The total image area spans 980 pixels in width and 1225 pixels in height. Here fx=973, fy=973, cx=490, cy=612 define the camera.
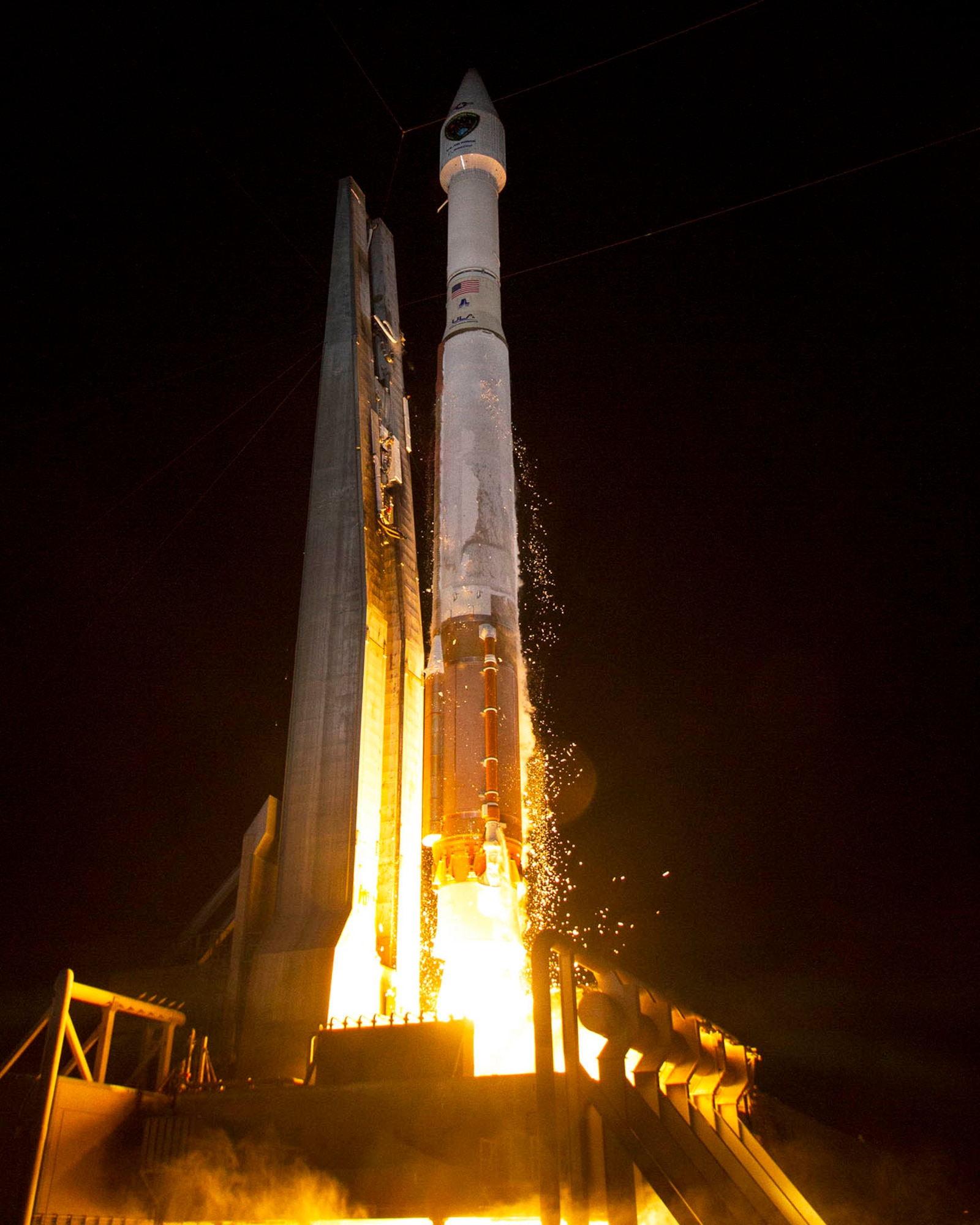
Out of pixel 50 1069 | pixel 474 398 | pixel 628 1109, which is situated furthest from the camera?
pixel 474 398

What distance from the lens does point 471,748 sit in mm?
14008

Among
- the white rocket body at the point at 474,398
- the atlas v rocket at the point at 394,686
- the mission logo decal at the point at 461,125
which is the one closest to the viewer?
the atlas v rocket at the point at 394,686

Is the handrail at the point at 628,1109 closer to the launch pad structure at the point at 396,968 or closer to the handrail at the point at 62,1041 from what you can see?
the launch pad structure at the point at 396,968

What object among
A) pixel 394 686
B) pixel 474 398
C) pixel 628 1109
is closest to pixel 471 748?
pixel 394 686

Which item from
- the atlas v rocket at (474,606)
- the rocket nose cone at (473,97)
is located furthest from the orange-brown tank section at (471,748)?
the rocket nose cone at (473,97)

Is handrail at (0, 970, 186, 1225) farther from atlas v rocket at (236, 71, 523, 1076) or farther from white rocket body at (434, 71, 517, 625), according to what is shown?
white rocket body at (434, 71, 517, 625)

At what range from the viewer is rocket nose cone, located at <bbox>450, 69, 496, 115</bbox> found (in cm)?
1962

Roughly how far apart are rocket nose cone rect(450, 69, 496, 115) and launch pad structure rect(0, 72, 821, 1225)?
0.08 m

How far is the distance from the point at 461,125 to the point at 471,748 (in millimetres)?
12813

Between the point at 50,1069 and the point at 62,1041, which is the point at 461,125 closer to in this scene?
the point at 62,1041

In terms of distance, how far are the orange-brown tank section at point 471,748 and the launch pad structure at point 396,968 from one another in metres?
0.04

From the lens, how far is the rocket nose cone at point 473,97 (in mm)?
19625

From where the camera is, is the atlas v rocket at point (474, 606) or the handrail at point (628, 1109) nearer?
the handrail at point (628, 1109)

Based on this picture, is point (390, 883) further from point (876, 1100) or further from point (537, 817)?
point (876, 1100)
